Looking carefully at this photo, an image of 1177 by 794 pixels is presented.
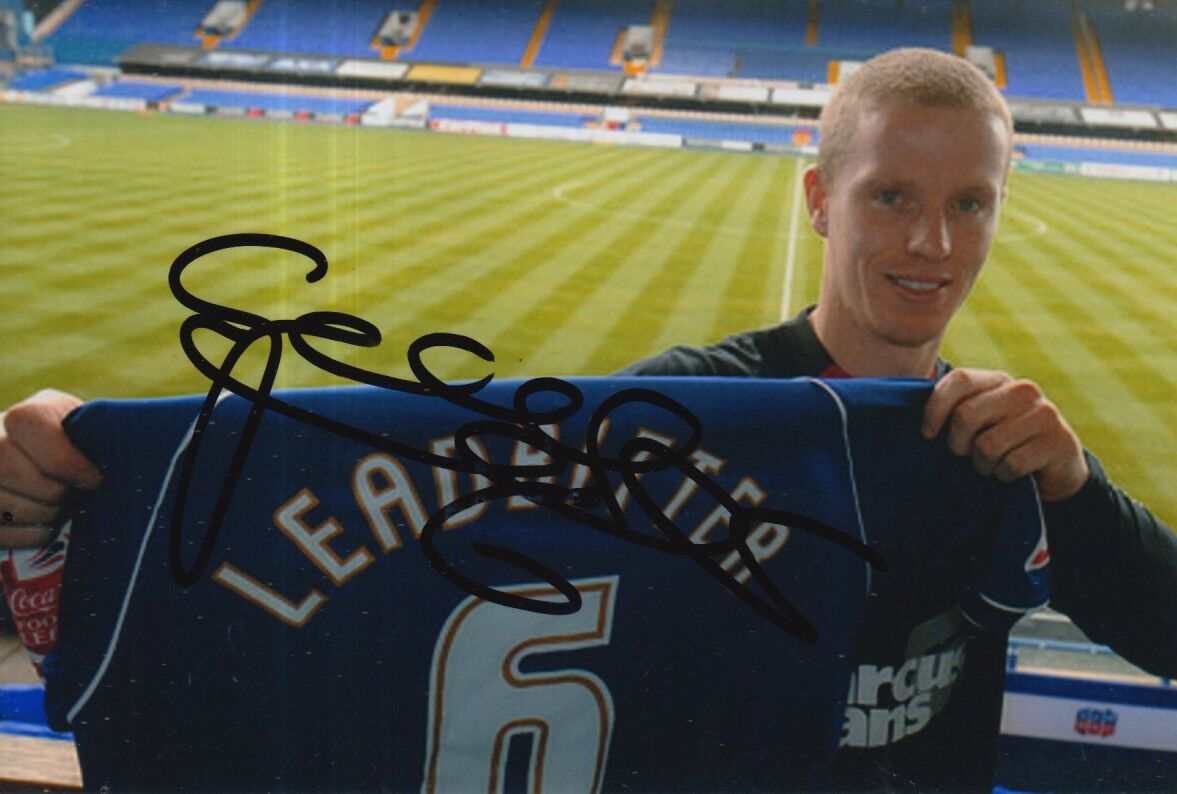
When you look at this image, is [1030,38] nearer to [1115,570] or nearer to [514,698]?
[1115,570]

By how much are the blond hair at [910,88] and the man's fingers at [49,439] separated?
921 mm

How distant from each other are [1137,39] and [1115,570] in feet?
8.11

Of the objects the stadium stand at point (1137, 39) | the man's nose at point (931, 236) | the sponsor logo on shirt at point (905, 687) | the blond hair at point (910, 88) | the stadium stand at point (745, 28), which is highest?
the stadium stand at point (745, 28)

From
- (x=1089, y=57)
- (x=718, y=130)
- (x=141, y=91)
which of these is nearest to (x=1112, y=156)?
(x=718, y=130)

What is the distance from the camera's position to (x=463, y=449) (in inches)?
37.0

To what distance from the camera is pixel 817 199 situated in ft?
4.23

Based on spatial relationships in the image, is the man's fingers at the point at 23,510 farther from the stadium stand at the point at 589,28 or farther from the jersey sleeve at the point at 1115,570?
the stadium stand at the point at 589,28

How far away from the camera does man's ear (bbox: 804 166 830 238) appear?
1271 millimetres

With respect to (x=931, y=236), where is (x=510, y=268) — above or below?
below

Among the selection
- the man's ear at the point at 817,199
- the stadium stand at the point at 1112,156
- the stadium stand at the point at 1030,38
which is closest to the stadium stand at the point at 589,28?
the stadium stand at the point at 1030,38

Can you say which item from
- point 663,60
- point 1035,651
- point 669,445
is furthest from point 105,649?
point 663,60

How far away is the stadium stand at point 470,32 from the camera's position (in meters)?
3.66

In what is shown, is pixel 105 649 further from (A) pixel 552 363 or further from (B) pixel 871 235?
(A) pixel 552 363

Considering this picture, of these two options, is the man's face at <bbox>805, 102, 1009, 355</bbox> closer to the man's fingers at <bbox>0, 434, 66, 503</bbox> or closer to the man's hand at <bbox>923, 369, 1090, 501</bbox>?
the man's hand at <bbox>923, 369, 1090, 501</bbox>
